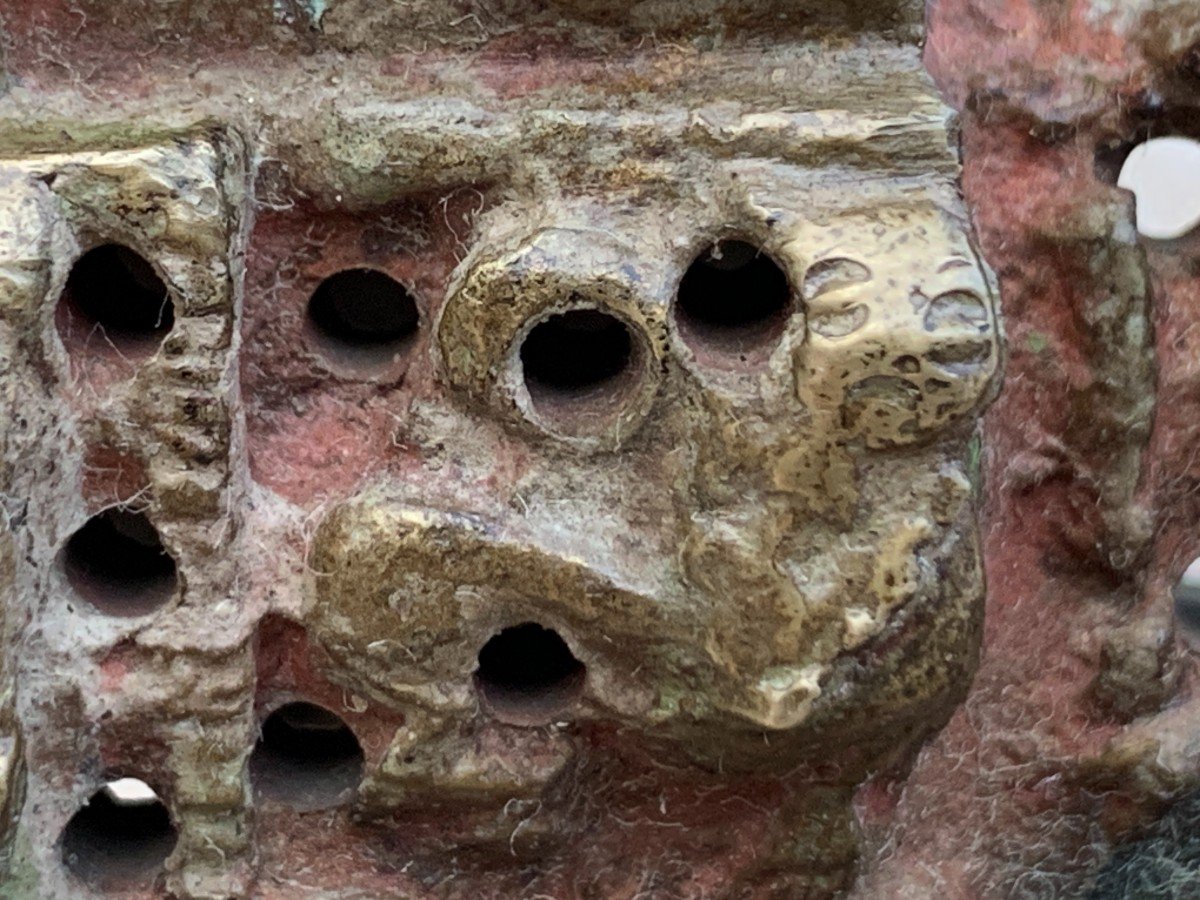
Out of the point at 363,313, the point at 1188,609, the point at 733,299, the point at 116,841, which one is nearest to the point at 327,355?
the point at 363,313

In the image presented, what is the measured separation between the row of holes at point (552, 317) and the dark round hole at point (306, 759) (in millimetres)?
251

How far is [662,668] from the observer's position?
2.44 ft

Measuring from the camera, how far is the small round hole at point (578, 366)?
0.75 m

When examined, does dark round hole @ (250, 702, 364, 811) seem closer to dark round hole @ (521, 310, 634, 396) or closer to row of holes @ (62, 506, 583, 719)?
row of holes @ (62, 506, 583, 719)

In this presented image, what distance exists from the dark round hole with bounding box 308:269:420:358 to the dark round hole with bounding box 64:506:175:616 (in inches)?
6.5

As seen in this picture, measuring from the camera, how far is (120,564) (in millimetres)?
832

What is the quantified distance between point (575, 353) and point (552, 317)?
5cm

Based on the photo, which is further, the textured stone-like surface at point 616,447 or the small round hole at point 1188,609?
the small round hole at point 1188,609

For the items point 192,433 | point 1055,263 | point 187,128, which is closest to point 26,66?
point 187,128

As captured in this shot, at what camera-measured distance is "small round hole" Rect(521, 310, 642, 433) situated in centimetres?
75

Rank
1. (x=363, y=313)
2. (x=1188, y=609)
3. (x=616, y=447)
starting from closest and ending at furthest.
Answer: (x=616, y=447) → (x=363, y=313) → (x=1188, y=609)

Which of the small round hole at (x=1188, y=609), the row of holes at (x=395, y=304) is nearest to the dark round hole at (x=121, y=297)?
the row of holes at (x=395, y=304)

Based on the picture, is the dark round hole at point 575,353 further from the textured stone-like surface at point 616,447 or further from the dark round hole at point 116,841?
the dark round hole at point 116,841

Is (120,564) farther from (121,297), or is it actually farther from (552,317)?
(552,317)
